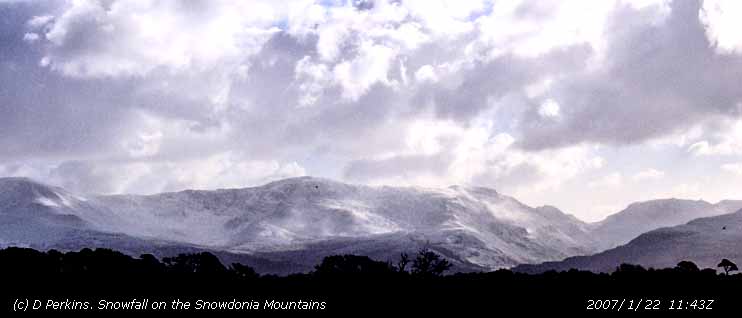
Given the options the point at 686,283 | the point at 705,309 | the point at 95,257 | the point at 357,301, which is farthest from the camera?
the point at 95,257

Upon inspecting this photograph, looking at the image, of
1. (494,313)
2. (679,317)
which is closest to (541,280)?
(494,313)

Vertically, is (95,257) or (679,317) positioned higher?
(95,257)

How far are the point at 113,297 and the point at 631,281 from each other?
298 ft

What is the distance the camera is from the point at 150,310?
118625mm

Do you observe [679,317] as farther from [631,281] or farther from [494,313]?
Result: [631,281]
